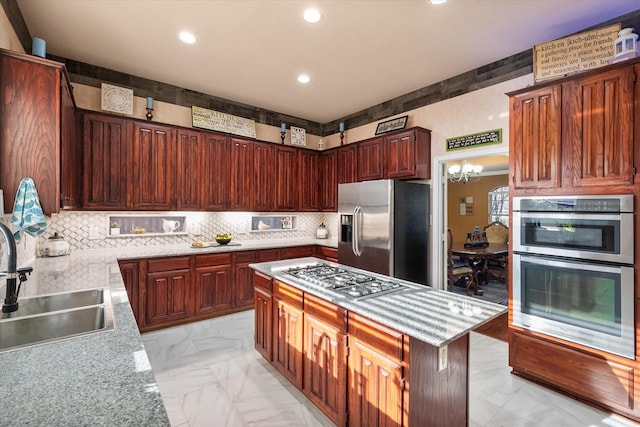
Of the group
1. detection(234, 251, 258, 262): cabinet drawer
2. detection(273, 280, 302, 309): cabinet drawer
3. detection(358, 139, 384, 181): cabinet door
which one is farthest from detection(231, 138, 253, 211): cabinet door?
detection(273, 280, 302, 309): cabinet drawer

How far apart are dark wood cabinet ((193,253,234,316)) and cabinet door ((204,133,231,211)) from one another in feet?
2.54

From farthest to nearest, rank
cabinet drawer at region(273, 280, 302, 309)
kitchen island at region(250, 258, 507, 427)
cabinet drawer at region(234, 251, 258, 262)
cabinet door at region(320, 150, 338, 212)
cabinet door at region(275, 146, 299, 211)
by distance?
cabinet door at region(320, 150, 338, 212) < cabinet door at region(275, 146, 299, 211) < cabinet drawer at region(234, 251, 258, 262) < cabinet drawer at region(273, 280, 302, 309) < kitchen island at region(250, 258, 507, 427)

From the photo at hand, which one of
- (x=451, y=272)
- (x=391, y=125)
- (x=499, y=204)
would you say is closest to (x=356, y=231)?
(x=391, y=125)

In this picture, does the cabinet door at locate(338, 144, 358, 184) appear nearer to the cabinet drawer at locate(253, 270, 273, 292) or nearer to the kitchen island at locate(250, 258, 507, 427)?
the cabinet drawer at locate(253, 270, 273, 292)

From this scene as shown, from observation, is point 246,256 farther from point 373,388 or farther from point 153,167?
point 373,388

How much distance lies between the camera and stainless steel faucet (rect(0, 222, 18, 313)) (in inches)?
50.8

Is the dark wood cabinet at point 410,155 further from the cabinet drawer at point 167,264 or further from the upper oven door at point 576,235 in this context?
the cabinet drawer at point 167,264

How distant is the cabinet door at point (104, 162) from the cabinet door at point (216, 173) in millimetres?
934

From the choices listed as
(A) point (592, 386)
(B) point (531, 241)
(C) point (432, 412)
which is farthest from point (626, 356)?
(C) point (432, 412)

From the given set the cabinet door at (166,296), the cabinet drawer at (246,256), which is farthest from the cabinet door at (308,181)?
the cabinet door at (166,296)

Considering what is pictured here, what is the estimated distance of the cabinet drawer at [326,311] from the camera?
179 centimetres

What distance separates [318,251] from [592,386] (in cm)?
346

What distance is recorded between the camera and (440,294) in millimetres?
1983

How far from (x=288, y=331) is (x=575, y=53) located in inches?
127
